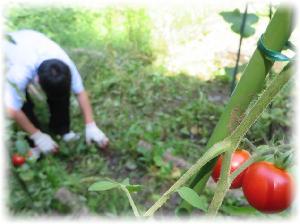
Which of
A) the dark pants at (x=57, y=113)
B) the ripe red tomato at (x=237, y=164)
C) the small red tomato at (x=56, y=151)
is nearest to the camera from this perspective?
the ripe red tomato at (x=237, y=164)

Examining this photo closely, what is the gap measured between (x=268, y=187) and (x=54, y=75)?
187 cm

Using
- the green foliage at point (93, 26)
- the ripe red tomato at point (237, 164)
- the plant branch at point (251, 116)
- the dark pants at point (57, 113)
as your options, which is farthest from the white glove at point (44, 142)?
the plant branch at point (251, 116)

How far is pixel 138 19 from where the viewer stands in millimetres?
3162

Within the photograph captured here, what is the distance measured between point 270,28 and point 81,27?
283 centimetres

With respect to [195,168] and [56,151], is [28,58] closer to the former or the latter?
[56,151]

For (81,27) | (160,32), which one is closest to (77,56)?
(81,27)

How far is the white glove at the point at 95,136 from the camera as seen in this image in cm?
232

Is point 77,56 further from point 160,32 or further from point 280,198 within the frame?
point 280,198

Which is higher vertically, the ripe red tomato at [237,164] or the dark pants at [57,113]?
the ripe red tomato at [237,164]

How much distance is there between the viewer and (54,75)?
2.27 meters

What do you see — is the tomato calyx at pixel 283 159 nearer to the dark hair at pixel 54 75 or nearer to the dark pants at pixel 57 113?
the dark hair at pixel 54 75

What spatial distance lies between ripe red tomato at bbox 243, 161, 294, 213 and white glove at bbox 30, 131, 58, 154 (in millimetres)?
1860

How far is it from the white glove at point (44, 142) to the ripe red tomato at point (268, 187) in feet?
6.10

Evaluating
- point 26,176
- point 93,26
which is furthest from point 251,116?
point 93,26
